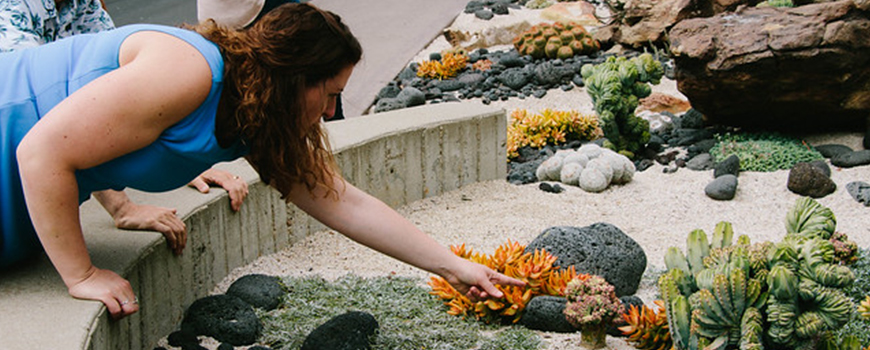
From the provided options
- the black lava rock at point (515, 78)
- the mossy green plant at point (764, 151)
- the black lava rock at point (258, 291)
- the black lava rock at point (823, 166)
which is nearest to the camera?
the black lava rock at point (258, 291)

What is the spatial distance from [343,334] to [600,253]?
4.13 feet

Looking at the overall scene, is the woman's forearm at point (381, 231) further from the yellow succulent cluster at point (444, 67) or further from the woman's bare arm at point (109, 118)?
the yellow succulent cluster at point (444, 67)

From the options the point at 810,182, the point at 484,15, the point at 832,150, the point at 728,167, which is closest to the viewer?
the point at 810,182

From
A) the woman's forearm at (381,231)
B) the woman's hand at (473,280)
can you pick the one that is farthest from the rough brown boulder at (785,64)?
the woman's forearm at (381,231)

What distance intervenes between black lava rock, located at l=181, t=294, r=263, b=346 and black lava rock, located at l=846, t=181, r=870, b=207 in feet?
12.1

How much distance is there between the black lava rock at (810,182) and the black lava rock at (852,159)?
42cm

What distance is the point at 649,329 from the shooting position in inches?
119

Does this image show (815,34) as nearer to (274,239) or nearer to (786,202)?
(786,202)

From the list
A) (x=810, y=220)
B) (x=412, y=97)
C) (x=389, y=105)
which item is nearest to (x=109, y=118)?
(x=810, y=220)

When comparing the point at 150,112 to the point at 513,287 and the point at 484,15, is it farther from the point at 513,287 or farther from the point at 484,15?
the point at 484,15

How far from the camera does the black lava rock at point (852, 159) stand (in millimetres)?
5777

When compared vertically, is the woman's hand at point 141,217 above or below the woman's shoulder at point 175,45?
below

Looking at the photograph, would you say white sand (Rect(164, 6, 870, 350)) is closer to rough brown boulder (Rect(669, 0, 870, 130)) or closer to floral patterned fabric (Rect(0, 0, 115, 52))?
rough brown boulder (Rect(669, 0, 870, 130))

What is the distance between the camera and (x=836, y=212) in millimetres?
5086
